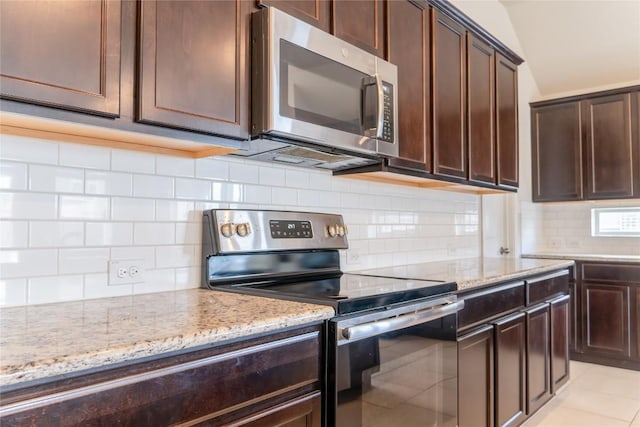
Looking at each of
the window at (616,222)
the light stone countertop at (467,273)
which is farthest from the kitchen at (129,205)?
the window at (616,222)

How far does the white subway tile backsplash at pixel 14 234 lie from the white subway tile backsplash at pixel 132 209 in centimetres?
25

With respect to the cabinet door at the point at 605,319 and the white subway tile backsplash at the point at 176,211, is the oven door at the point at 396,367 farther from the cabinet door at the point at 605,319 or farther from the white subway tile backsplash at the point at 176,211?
the cabinet door at the point at 605,319

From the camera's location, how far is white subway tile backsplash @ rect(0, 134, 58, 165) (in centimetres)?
126

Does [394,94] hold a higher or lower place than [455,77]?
lower

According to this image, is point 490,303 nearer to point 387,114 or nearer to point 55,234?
point 387,114

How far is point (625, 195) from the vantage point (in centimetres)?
385

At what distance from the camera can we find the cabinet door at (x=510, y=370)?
2.20 meters

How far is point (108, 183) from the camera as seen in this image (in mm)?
1459

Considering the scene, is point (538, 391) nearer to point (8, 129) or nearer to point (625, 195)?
point (625, 195)

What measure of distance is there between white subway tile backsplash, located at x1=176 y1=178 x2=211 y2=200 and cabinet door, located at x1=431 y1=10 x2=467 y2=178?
123 cm

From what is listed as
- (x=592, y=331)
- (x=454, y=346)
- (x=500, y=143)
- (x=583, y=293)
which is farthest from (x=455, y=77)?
(x=592, y=331)

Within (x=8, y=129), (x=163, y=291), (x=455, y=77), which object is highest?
(x=455, y=77)

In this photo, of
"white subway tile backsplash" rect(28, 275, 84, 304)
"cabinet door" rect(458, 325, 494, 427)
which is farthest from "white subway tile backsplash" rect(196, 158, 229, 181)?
"cabinet door" rect(458, 325, 494, 427)

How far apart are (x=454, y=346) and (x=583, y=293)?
8.36 feet
